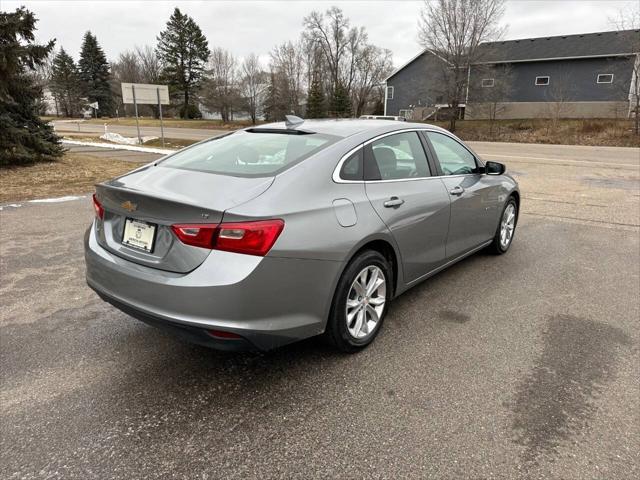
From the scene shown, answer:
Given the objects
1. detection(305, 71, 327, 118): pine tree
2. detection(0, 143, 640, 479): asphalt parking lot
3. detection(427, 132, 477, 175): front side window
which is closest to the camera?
detection(0, 143, 640, 479): asphalt parking lot

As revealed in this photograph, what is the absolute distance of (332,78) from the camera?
179ft

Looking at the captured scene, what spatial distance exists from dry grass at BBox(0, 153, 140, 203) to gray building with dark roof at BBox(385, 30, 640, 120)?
92.4ft

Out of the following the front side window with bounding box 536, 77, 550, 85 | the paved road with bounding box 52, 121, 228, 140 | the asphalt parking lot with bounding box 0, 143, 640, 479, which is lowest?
the asphalt parking lot with bounding box 0, 143, 640, 479

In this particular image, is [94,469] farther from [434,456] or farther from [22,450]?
[434,456]

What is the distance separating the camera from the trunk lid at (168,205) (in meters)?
2.49

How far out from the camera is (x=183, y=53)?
68875 millimetres

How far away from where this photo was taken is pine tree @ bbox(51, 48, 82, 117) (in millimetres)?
77125

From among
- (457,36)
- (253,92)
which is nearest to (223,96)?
(253,92)

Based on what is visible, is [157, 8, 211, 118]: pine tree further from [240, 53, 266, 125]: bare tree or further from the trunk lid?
the trunk lid

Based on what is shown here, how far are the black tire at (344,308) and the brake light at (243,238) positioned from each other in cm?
69

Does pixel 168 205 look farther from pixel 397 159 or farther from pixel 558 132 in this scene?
pixel 558 132

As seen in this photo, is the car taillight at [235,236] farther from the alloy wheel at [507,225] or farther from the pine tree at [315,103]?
the pine tree at [315,103]

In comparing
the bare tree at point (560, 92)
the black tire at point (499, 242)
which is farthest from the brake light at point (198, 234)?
the bare tree at point (560, 92)

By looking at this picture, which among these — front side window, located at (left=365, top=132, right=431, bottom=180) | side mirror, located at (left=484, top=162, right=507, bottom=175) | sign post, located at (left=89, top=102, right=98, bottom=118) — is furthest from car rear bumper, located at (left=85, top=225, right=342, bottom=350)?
sign post, located at (left=89, top=102, right=98, bottom=118)
